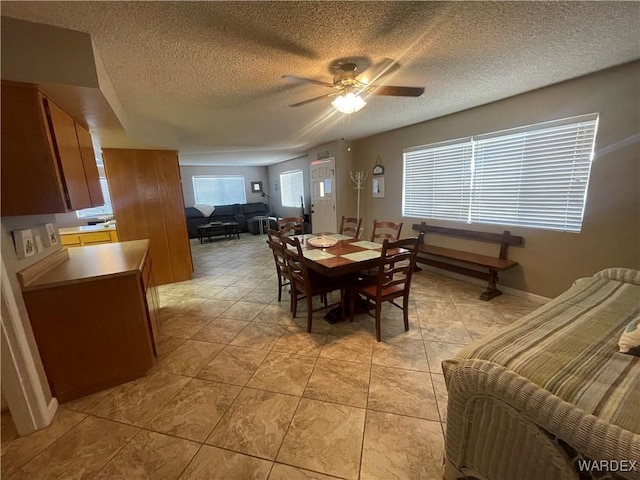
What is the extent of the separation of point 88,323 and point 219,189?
7744 mm

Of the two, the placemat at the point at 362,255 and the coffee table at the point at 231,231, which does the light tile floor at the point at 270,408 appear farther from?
the coffee table at the point at 231,231

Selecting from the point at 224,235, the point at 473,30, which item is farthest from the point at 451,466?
the point at 224,235

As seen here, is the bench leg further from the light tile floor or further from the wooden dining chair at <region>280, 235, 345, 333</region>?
the wooden dining chair at <region>280, 235, 345, 333</region>

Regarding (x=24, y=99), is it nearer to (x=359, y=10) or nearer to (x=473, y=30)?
(x=359, y=10)

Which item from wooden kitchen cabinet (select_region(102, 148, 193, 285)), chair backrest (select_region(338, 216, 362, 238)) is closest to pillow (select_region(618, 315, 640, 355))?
chair backrest (select_region(338, 216, 362, 238))

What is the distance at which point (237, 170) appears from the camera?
9.13m

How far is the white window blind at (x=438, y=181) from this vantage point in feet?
11.5

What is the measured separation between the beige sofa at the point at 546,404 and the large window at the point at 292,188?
7.03 metres

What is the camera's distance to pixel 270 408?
165 centimetres

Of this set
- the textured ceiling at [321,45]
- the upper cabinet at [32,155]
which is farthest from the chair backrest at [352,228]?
the upper cabinet at [32,155]

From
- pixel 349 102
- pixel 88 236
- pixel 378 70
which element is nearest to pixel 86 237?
pixel 88 236

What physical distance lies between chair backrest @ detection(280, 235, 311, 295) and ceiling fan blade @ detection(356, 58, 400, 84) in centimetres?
148

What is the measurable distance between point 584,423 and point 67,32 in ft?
9.64

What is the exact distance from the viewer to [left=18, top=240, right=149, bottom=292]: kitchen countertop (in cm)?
164
